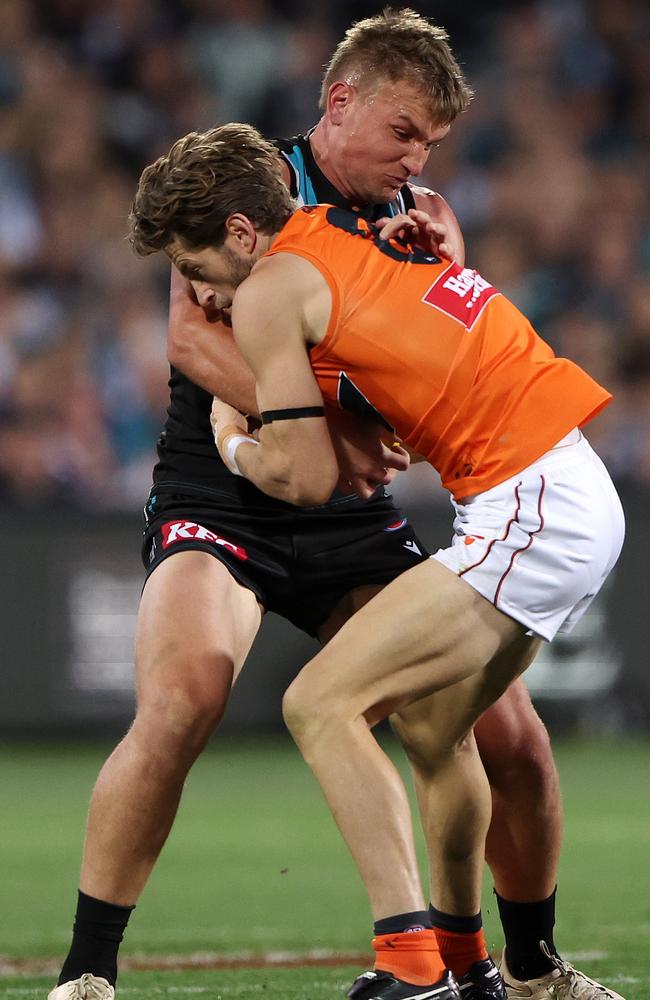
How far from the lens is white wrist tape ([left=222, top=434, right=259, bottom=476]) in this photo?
163 inches

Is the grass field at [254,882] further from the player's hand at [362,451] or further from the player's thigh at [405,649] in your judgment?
the player's hand at [362,451]

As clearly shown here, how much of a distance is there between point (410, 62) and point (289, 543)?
1387 mm

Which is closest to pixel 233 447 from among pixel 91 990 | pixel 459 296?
pixel 459 296

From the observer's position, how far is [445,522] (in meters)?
11.3

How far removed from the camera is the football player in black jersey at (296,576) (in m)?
4.15

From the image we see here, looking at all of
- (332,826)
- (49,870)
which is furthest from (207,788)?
(49,870)

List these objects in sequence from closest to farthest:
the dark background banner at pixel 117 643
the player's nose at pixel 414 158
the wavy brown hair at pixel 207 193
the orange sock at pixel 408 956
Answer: the orange sock at pixel 408 956
the wavy brown hair at pixel 207 193
the player's nose at pixel 414 158
the dark background banner at pixel 117 643

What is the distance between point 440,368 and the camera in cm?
380

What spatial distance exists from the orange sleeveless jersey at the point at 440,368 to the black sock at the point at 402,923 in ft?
3.23

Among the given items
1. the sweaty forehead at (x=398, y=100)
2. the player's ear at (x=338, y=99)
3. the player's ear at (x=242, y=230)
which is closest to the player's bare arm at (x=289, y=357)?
the player's ear at (x=242, y=230)

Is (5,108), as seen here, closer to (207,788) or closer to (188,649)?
(207,788)

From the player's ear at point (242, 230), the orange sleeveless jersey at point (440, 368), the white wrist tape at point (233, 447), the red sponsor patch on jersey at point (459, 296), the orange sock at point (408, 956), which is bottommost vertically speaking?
the orange sock at point (408, 956)

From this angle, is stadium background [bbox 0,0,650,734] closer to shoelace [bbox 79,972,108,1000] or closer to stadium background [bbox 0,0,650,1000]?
stadium background [bbox 0,0,650,1000]

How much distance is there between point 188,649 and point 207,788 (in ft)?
18.7
